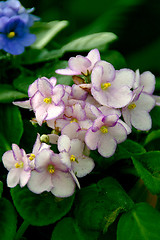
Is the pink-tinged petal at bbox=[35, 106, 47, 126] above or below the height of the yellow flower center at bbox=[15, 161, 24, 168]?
above

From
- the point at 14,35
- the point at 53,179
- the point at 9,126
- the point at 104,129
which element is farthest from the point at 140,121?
the point at 14,35

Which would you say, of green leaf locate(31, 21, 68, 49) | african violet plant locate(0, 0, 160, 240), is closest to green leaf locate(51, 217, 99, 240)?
african violet plant locate(0, 0, 160, 240)

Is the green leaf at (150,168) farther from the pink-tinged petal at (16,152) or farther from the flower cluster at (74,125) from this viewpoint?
the pink-tinged petal at (16,152)

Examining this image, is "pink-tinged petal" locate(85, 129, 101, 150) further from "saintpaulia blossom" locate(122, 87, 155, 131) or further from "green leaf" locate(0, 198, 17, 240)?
"green leaf" locate(0, 198, 17, 240)

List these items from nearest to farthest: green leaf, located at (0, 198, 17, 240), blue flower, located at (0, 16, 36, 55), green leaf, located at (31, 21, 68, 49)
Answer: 1. green leaf, located at (0, 198, 17, 240)
2. blue flower, located at (0, 16, 36, 55)
3. green leaf, located at (31, 21, 68, 49)

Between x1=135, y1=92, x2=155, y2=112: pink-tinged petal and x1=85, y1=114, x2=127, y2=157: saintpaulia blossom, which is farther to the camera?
x1=135, y1=92, x2=155, y2=112: pink-tinged petal

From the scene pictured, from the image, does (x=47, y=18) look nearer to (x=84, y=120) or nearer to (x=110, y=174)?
(x=110, y=174)

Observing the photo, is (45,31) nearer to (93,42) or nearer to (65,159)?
(93,42)
